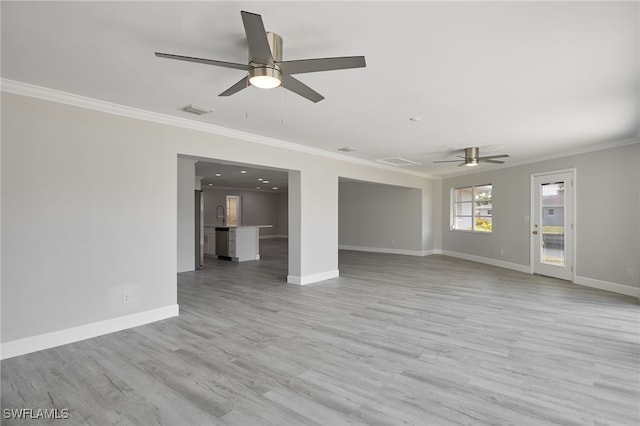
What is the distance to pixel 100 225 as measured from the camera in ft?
12.0

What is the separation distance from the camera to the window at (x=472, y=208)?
9.00m

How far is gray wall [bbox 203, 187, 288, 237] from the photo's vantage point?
1540 cm

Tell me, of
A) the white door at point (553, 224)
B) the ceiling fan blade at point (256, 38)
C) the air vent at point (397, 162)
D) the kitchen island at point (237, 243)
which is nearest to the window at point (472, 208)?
the white door at point (553, 224)

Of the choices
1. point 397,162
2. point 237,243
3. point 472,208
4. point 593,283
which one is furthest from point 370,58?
point 472,208

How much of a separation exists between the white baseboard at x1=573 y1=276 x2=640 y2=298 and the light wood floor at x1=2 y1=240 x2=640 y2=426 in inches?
17.0

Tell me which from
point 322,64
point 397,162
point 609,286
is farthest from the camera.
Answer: point 397,162

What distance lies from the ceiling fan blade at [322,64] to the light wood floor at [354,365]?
7.42 feet

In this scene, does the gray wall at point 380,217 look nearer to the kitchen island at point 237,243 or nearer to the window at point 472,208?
the window at point 472,208

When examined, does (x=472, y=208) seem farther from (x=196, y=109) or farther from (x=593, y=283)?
(x=196, y=109)

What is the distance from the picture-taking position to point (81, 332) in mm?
3494

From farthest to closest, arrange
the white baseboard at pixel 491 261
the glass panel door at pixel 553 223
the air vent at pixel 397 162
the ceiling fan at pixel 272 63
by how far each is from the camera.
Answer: the white baseboard at pixel 491 261 < the air vent at pixel 397 162 < the glass panel door at pixel 553 223 < the ceiling fan at pixel 272 63

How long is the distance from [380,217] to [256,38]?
31.8 feet

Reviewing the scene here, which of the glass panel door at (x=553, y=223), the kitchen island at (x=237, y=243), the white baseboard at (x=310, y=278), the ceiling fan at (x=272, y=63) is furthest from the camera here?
the kitchen island at (x=237, y=243)

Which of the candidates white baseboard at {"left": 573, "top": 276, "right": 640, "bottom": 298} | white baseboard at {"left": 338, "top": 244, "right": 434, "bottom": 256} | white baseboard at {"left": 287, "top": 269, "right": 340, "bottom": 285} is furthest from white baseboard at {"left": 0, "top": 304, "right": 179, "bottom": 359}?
white baseboard at {"left": 338, "top": 244, "right": 434, "bottom": 256}
